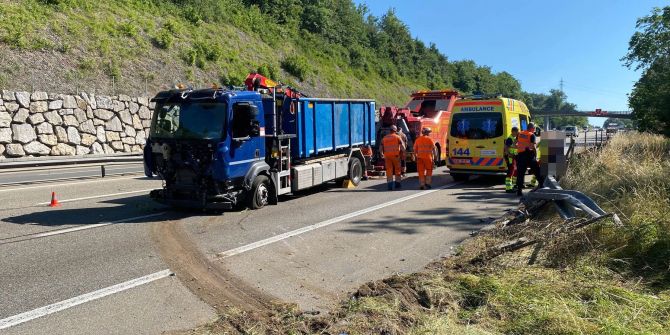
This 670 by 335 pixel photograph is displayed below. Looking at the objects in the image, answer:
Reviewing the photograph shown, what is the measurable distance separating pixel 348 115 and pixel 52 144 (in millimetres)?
12148

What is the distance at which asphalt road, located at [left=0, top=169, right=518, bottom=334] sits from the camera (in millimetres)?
4953

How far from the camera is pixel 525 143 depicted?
12289mm

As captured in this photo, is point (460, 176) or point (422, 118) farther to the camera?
point (422, 118)

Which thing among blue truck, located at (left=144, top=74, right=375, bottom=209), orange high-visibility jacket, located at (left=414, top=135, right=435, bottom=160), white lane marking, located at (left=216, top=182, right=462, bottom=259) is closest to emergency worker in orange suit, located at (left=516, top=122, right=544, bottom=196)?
orange high-visibility jacket, located at (left=414, top=135, right=435, bottom=160)

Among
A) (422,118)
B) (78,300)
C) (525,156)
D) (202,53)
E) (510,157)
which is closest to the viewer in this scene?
(78,300)

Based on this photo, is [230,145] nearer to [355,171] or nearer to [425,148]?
[355,171]

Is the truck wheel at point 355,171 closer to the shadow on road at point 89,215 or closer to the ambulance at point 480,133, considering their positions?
the ambulance at point 480,133

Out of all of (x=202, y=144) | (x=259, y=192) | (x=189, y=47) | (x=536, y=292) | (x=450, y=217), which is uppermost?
(x=189, y=47)

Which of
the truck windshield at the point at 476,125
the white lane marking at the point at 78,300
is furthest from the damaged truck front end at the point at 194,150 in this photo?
the truck windshield at the point at 476,125

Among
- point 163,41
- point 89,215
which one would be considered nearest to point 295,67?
point 163,41

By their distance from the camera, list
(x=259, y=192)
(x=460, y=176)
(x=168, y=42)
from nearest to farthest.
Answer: (x=259, y=192)
(x=460, y=176)
(x=168, y=42)

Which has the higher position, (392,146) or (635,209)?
(392,146)

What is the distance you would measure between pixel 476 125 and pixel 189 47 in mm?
17914

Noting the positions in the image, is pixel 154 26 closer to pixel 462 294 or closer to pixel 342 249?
pixel 342 249
